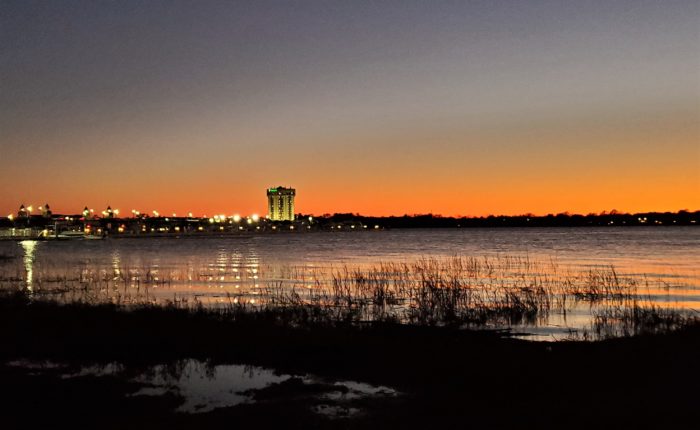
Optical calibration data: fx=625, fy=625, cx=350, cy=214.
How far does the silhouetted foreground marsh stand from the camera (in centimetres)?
1090

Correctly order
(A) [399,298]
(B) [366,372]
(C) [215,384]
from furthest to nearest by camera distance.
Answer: (A) [399,298] < (B) [366,372] < (C) [215,384]

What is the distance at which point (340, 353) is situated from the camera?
16.3 metres

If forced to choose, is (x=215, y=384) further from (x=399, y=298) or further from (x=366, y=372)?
(x=399, y=298)

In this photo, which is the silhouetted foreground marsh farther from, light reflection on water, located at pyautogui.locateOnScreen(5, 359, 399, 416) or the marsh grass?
the marsh grass

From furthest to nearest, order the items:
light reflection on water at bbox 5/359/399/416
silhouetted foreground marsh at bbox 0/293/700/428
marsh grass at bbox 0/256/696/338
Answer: marsh grass at bbox 0/256/696/338, light reflection on water at bbox 5/359/399/416, silhouetted foreground marsh at bbox 0/293/700/428

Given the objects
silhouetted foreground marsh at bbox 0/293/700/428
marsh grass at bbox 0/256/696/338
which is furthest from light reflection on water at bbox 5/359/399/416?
marsh grass at bbox 0/256/696/338

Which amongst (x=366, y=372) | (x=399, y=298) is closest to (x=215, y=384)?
(x=366, y=372)

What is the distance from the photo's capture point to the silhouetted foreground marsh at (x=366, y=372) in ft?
35.8

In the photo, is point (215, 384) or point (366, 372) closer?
point (215, 384)

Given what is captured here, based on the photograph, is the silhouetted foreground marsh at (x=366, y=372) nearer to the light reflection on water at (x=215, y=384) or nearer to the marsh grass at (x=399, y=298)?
the light reflection on water at (x=215, y=384)

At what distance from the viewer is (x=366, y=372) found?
14383 mm

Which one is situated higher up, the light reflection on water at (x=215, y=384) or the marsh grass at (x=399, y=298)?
the light reflection on water at (x=215, y=384)

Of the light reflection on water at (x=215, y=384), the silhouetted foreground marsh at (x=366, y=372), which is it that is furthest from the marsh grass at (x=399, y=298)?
the light reflection on water at (x=215, y=384)

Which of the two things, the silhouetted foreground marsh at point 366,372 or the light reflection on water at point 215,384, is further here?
the light reflection on water at point 215,384
